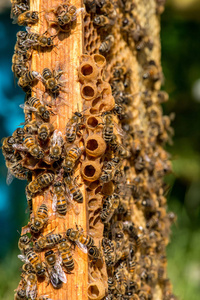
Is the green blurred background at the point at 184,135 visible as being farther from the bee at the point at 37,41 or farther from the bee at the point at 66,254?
the bee at the point at 37,41

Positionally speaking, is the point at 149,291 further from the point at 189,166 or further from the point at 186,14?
the point at 186,14

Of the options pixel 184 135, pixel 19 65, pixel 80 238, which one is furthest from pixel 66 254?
pixel 184 135

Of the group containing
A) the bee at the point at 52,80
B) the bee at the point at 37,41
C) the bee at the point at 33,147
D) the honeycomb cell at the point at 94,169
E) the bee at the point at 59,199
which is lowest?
the bee at the point at 59,199

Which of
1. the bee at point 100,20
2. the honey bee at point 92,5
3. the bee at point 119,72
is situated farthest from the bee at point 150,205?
the honey bee at point 92,5

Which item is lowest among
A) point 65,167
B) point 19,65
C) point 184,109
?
point 65,167

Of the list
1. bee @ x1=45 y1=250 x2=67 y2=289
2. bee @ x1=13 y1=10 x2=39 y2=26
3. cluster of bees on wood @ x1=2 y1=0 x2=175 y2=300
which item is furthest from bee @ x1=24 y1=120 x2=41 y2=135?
bee @ x1=45 y1=250 x2=67 y2=289

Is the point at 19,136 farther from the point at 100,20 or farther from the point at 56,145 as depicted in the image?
the point at 100,20
